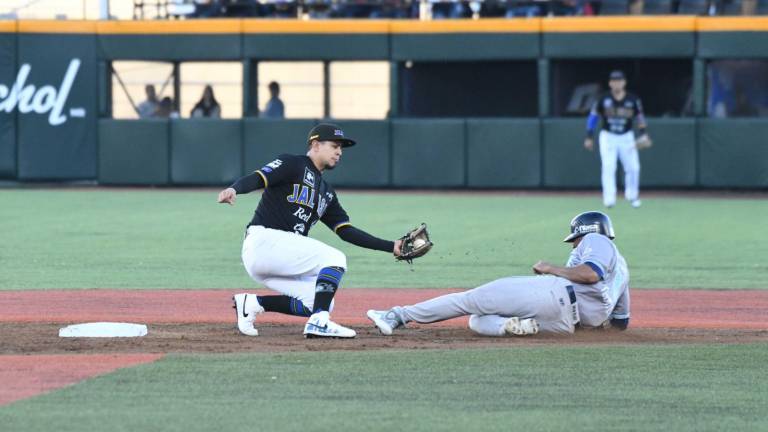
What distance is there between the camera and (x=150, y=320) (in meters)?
10.5

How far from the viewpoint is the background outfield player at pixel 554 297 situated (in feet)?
30.5

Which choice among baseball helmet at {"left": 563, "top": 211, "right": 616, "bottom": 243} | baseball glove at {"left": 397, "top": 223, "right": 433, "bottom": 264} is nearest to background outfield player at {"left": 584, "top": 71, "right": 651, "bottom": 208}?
baseball helmet at {"left": 563, "top": 211, "right": 616, "bottom": 243}

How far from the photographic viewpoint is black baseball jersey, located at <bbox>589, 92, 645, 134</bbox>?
2122 centimetres

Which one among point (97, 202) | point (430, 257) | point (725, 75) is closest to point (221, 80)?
point (97, 202)

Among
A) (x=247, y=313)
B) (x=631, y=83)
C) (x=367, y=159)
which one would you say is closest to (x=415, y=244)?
(x=247, y=313)

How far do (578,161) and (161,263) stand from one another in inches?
475

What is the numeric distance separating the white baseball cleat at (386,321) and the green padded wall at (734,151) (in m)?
16.1

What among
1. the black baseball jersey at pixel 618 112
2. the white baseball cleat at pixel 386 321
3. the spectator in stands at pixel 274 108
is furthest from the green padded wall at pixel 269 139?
the white baseball cleat at pixel 386 321

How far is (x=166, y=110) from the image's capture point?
27.3 meters

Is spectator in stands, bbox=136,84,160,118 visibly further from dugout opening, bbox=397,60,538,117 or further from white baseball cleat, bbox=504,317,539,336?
white baseball cleat, bbox=504,317,539,336

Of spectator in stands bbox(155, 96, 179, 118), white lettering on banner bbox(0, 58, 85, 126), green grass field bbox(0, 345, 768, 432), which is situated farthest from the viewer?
spectator in stands bbox(155, 96, 179, 118)

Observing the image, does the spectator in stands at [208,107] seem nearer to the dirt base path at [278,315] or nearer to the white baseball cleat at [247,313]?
the dirt base path at [278,315]

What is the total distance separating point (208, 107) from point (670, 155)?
338 inches

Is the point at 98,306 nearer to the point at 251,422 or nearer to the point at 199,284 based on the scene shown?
the point at 199,284
